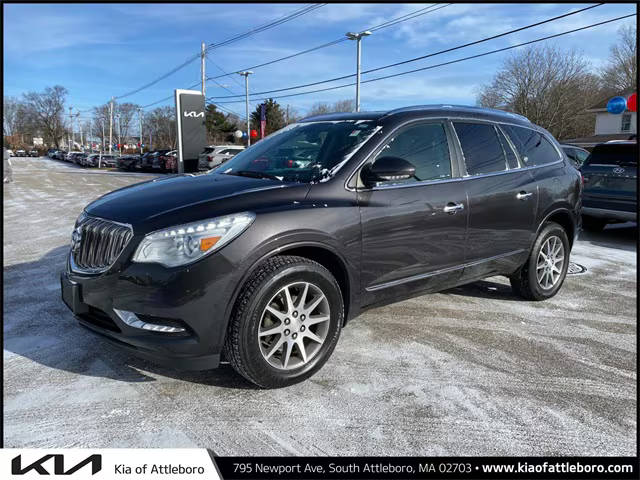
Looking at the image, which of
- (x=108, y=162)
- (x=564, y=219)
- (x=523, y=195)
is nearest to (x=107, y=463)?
(x=523, y=195)

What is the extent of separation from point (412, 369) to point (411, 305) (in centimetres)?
143

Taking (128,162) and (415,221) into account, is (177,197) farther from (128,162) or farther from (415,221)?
(128,162)

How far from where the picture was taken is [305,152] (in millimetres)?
3730

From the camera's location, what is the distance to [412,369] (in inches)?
131

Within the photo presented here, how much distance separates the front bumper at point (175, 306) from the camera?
2.60 m

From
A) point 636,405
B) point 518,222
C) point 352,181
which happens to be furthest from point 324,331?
point 518,222

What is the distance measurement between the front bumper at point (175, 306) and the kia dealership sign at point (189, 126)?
→ 45.4ft

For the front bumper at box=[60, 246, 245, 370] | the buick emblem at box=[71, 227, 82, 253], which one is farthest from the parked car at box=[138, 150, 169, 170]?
the front bumper at box=[60, 246, 245, 370]

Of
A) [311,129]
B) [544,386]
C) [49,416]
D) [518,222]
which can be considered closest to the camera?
[49,416]

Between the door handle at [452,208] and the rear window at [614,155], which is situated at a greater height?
the rear window at [614,155]

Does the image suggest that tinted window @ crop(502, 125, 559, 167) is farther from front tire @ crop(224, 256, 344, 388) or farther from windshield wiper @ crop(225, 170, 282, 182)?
front tire @ crop(224, 256, 344, 388)

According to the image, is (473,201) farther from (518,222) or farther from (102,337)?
(102,337)

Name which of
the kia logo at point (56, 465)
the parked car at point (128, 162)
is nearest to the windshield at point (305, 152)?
the kia logo at point (56, 465)

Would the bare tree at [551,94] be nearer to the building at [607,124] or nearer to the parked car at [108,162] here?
the building at [607,124]
